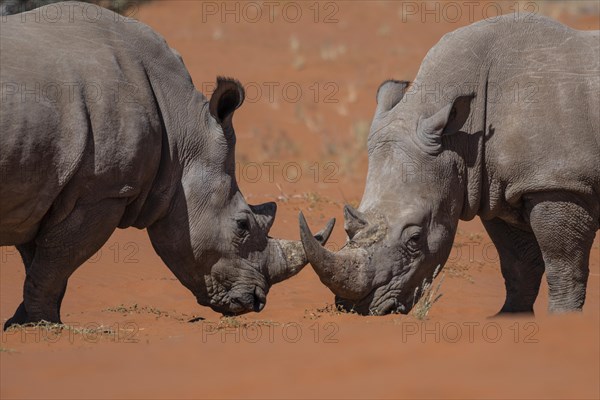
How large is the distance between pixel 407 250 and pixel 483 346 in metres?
2.70

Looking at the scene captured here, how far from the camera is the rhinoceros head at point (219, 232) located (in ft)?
28.6

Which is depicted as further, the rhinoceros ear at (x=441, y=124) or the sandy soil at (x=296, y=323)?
the rhinoceros ear at (x=441, y=124)

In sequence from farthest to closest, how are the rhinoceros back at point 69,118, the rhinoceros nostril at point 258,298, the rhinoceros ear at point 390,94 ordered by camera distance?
the rhinoceros ear at point 390,94
the rhinoceros nostril at point 258,298
the rhinoceros back at point 69,118

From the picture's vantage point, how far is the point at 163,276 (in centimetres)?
1232

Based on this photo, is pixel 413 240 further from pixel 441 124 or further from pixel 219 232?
pixel 219 232

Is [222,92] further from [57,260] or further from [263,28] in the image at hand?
[263,28]

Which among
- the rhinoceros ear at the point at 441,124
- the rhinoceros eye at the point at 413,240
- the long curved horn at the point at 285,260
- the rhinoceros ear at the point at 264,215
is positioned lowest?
the long curved horn at the point at 285,260

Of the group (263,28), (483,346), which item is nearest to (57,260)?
(483,346)

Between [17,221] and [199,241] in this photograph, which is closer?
[17,221]

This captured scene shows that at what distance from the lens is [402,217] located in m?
8.75

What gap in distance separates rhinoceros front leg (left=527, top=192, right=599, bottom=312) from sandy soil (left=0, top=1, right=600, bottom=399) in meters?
0.44

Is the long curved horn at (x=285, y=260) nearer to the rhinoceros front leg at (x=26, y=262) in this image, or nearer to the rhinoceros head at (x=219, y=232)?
the rhinoceros head at (x=219, y=232)

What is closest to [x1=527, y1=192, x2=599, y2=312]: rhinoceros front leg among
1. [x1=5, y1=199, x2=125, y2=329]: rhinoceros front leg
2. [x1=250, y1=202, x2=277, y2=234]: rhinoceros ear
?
[x1=250, y1=202, x2=277, y2=234]: rhinoceros ear

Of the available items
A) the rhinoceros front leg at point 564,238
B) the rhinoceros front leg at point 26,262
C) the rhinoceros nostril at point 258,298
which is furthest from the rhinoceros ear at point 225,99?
the rhinoceros front leg at point 564,238
